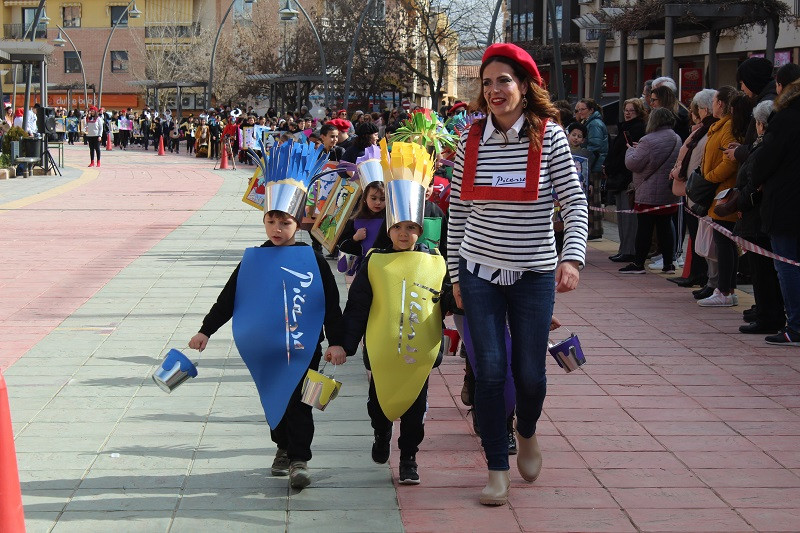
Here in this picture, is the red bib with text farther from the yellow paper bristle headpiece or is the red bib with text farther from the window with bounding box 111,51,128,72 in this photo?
Answer: the window with bounding box 111,51,128,72

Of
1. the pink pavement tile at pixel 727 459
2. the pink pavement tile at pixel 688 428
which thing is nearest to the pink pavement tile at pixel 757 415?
the pink pavement tile at pixel 688 428

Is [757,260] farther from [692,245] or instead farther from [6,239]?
[6,239]

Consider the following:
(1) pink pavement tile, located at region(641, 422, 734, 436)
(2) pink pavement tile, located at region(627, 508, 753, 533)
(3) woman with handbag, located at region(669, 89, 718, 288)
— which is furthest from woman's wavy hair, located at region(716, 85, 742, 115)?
(2) pink pavement tile, located at region(627, 508, 753, 533)

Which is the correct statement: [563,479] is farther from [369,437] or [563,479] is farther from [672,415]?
[672,415]

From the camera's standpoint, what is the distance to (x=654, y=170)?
12281 mm

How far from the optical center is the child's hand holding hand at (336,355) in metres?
5.16

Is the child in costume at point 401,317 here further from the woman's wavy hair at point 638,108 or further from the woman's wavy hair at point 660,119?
→ the woman's wavy hair at point 638,108

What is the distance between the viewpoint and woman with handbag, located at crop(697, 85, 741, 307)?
32.8 feet

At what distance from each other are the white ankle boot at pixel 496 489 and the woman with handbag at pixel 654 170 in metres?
7.60

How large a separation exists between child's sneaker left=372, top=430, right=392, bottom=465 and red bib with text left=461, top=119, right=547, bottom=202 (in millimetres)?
1225

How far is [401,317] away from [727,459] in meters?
1.82

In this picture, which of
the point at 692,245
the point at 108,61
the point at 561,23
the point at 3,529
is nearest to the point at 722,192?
the point at 692,245

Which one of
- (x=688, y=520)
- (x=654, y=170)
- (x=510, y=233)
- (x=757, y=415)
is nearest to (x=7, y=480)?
(x=510, y=233)

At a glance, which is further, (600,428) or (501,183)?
(600,428)
